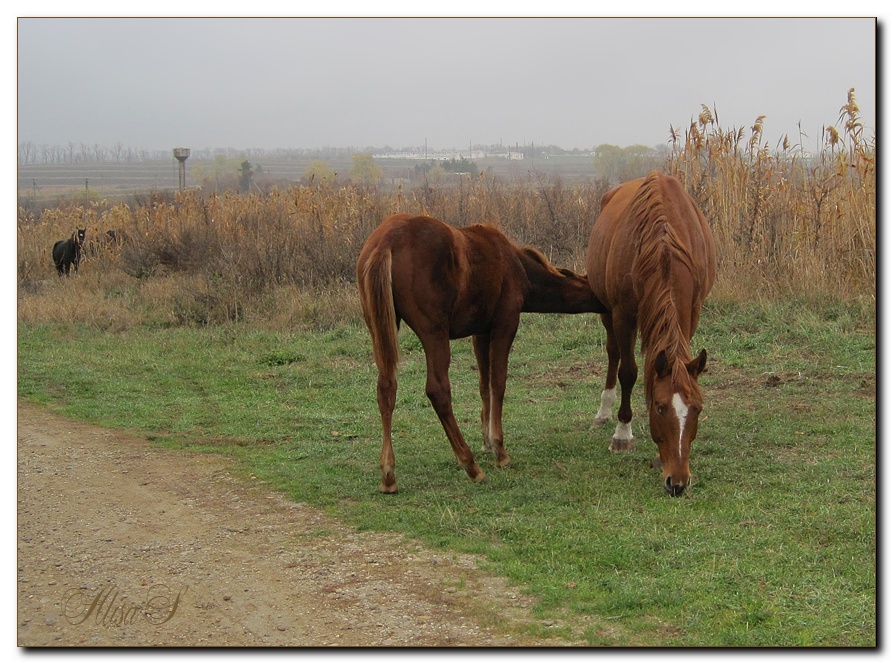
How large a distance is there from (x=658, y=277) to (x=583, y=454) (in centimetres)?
166

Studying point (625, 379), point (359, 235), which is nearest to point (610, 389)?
point (625, 379)

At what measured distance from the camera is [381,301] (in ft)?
18.9

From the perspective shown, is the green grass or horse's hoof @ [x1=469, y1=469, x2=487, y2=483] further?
horse's hoof @ [x1=469, y1=469, x2=487, y2=483]

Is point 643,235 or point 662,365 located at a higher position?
point 643,235

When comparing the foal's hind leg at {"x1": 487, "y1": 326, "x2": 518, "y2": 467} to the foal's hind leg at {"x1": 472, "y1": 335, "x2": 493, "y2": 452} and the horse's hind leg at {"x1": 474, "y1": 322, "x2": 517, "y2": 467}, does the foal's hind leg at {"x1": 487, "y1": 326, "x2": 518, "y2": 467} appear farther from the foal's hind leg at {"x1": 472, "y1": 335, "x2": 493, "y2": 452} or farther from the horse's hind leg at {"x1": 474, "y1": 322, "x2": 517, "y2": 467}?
the foal's hind leg at {"x1": 472, "y1": 335, "x2": 493, "y2": 452}

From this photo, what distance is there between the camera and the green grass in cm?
424

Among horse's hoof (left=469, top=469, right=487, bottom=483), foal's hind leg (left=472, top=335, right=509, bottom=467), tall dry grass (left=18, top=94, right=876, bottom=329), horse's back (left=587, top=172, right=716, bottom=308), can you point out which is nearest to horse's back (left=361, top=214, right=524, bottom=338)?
foal's hind leg (left=472, top=335, right=509, bottom=467)

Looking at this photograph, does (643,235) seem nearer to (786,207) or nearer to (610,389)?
(610,389)

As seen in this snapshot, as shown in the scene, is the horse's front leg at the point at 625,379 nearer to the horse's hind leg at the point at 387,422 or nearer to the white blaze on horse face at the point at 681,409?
the white blaze on horse face at the point at 681,409

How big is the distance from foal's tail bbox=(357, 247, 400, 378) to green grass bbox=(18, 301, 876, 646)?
1.05 metres

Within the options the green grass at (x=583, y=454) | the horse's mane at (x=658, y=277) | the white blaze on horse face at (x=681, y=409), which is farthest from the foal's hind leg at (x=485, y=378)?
the white blaze on horse face at (x=681, y=409)

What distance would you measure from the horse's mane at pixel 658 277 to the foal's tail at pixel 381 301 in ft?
5.43

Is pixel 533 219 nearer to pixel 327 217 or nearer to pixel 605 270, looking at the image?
pixel 327 217

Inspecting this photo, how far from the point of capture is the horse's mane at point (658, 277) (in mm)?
5547
